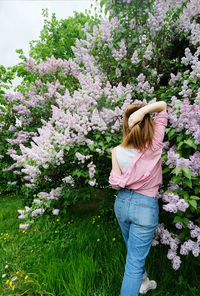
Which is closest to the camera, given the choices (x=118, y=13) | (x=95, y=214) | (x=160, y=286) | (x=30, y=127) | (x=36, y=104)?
(x=160, y=286)

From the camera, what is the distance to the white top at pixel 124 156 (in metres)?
1.79

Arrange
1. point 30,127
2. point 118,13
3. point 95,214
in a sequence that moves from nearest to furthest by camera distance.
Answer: point 118,13
point 95,214
point 30,127

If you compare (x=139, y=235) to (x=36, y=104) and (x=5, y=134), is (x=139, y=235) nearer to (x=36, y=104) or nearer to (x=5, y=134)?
(x=36, y=104)

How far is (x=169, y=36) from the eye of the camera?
3.69m

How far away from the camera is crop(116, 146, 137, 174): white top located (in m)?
1.79

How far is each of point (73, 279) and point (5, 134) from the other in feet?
14.6

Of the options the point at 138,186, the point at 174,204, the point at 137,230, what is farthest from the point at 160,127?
the point at 137,230

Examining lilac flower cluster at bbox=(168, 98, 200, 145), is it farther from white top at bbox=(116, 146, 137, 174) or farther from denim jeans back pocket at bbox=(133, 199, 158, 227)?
denim jeans back pocket at bbox=(133, 199, 158, 227)

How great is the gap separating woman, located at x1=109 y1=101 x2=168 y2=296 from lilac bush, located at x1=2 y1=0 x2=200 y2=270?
7.4 inches

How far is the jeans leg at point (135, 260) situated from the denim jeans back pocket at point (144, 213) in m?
0.06

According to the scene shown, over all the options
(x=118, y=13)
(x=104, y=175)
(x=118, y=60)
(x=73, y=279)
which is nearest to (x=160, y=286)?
(x=73, y=279)

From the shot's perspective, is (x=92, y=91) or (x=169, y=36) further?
(x=169, y=36)

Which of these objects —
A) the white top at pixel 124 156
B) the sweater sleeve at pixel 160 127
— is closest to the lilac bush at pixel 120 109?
the sweater sleeve at pixel 160 127

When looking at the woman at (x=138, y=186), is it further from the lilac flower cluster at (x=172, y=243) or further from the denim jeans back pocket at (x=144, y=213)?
the lilac flower cluster at (x=172, y=243)
